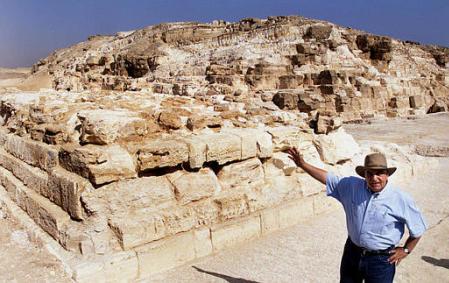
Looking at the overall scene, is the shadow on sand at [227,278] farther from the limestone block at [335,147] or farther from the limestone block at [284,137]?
the limestone block at [335,147]

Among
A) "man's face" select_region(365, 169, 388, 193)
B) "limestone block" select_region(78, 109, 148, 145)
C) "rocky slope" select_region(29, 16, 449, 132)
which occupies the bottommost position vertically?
"man's face" select_region(365, 169, 388, 193)

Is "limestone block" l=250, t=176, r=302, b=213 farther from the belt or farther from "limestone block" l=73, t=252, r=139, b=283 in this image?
the belt

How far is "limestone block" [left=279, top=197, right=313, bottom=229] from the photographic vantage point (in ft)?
14.8

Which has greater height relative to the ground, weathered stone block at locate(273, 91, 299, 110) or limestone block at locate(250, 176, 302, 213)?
weathered stone block at locate(273, 91, 299, 110)

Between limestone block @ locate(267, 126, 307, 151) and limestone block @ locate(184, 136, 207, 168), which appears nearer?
limestone block @ locate(184, 136, 207, 168)

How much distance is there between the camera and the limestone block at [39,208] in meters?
3.60

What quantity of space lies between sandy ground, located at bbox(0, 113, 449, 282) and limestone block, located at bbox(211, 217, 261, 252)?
8 cm

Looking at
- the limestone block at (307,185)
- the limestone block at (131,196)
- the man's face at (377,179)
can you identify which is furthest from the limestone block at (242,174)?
the man's face at (377,179)

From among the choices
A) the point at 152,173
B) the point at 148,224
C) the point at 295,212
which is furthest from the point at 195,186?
the point at 295,212

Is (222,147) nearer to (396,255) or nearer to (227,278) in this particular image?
(227,278)

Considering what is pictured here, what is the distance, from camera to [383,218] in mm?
2250

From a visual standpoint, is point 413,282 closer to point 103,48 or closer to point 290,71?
point 290,71

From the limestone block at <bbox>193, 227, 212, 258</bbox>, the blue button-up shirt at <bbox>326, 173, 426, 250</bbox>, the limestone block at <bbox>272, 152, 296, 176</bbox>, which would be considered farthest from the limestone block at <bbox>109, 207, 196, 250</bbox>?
the blue button-up shirt at <bbox>326, 173, 426, 250</bbox>

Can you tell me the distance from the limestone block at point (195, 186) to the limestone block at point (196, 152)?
4.7 inches
